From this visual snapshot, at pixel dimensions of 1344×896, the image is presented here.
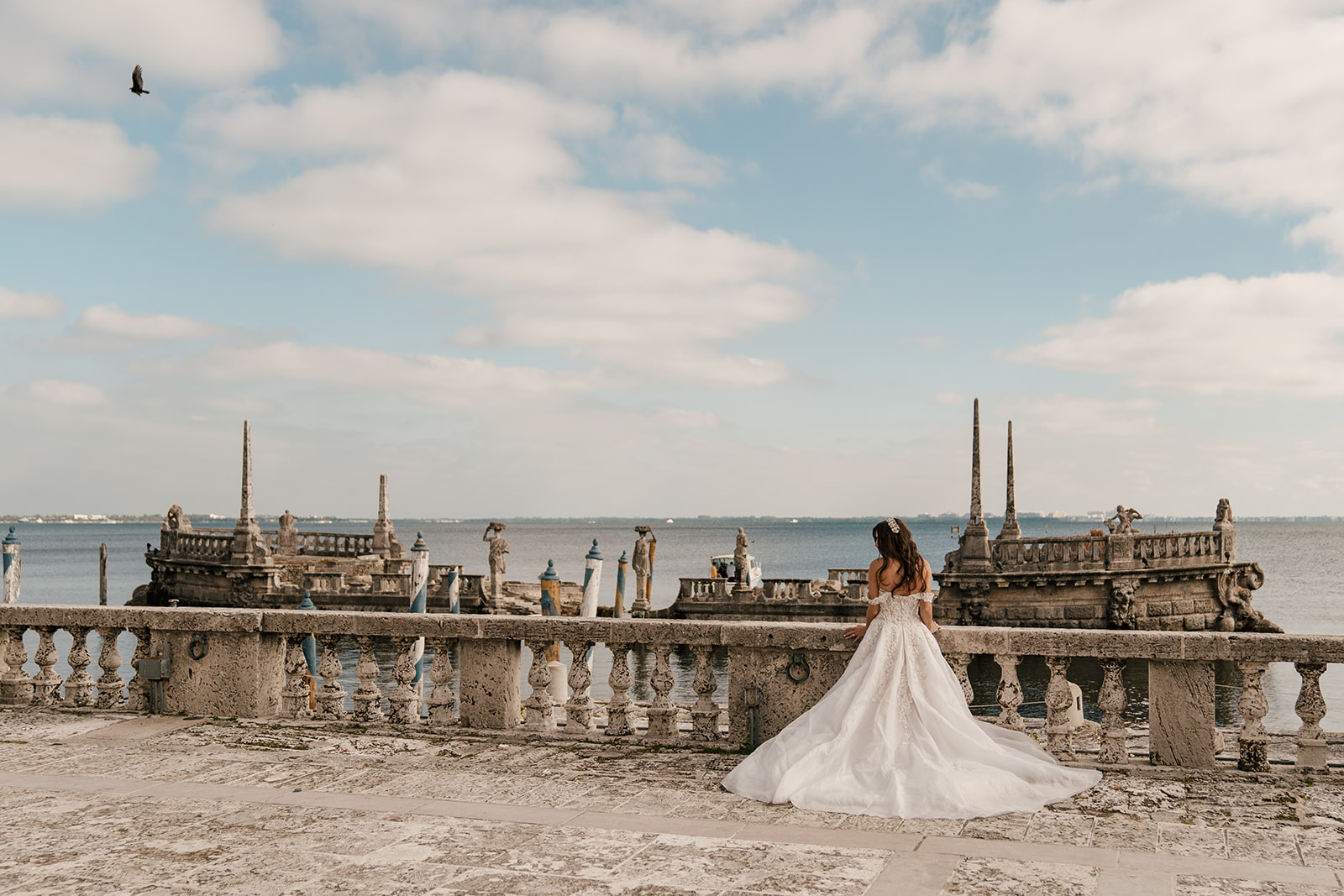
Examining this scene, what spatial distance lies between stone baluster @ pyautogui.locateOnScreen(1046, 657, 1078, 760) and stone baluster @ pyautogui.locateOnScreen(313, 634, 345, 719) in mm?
5436

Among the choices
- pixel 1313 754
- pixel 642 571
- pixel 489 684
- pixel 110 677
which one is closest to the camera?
pixel 1313 754

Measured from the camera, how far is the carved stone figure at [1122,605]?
3238 cm

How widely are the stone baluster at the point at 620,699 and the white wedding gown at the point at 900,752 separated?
1.44 meters

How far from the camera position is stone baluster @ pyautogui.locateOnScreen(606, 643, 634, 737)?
7406 mm

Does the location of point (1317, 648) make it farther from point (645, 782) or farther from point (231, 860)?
point (231, 860)

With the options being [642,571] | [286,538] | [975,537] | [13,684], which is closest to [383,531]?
[286,538]

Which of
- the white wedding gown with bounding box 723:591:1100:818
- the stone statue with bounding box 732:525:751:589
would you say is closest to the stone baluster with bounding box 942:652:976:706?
the white wedding gown with bounding box 723:591:1100:818

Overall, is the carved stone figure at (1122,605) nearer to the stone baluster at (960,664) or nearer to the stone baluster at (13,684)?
the stone baluster at (960,664)

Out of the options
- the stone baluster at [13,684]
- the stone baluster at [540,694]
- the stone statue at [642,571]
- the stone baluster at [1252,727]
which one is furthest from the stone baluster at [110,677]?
the stone statue at [642,571]

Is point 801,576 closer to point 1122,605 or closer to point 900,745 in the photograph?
point 1122,605

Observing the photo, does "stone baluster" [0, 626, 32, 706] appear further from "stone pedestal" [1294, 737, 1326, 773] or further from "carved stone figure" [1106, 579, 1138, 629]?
"carved stone figure" [1106, 579, 1138, 629]

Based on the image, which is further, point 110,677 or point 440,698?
point 110,677

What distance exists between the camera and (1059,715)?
6.79 metres

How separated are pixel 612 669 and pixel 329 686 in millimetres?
2679
